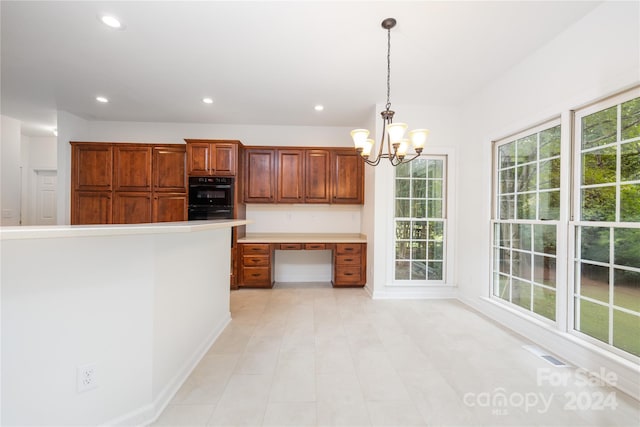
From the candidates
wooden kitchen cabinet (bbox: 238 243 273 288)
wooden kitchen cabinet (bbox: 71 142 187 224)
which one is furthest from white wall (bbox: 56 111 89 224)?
wooden kitchen cabinet (bbox: 238 243 273 288)

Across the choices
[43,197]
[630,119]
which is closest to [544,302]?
[630,119]

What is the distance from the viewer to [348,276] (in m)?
4.08

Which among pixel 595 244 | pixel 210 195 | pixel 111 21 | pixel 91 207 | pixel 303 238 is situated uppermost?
pixel 111 21

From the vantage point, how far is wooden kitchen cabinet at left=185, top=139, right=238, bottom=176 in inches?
157

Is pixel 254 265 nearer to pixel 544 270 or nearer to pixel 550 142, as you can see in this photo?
pixel 544 270

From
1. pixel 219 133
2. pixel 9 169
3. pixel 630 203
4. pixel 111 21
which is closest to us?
pixel 630 203

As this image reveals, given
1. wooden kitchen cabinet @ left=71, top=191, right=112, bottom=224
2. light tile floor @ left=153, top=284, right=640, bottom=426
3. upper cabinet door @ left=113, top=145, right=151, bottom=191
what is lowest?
light tile floor @ left=153, top=284, right=640, bottom=426

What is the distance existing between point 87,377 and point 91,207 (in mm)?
3888

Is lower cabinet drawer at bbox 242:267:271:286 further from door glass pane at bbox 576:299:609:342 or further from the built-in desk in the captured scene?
door glass pane at bbox 576:299:609:342

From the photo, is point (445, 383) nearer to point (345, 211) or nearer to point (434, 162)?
point (434, 162)

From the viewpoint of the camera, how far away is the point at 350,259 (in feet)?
13.4

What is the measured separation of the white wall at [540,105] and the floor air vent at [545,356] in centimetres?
8

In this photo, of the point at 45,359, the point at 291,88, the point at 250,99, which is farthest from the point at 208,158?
the point at 45,359

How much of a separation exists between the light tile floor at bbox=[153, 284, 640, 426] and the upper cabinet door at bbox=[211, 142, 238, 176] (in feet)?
7.37
